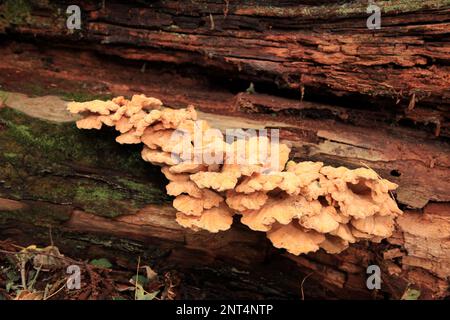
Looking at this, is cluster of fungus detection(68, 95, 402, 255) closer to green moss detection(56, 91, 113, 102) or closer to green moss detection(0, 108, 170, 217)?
green moss detection(0, 108, 170, 217)

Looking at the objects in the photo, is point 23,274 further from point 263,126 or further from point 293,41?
point 293,41

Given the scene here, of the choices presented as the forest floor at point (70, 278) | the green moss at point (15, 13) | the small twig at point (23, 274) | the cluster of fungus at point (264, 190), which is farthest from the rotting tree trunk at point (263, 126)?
the green moss at point (15, 13)

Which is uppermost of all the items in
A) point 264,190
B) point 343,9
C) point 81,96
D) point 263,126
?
point 343,9

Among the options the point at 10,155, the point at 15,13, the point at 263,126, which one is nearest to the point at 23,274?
the point at 10,155

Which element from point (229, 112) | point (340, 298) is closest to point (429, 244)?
point (340, 298)

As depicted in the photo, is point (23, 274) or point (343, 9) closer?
point (23, 274)

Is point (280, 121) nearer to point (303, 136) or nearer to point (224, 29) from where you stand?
point (303, 136)

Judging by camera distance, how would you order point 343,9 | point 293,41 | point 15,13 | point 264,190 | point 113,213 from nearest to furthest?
point 264,190 → point 113,213 → point 343,9 → point 293,41 → point 15,13

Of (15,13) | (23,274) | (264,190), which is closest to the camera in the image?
(264,190)
